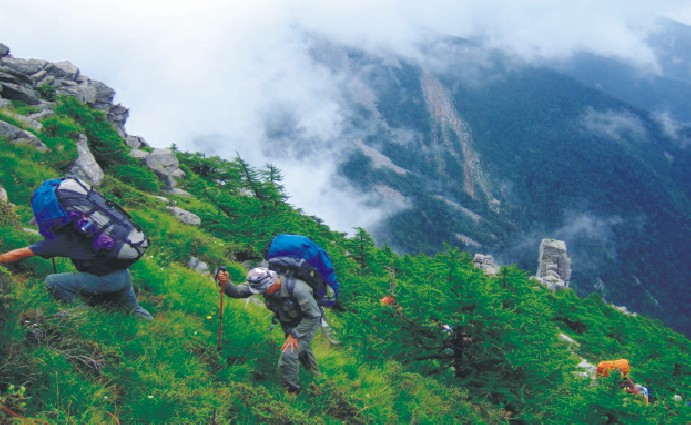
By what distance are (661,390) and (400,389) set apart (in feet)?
33.1

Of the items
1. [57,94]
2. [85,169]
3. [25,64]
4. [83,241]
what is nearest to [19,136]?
[85,169]

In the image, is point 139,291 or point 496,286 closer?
point 139,291

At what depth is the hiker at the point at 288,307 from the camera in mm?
→ 6062

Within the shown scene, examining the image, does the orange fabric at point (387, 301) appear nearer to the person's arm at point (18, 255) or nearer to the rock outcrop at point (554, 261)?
the person's arm at point (18, 255)

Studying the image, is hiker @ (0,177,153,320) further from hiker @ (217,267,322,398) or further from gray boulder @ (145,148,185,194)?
gray boulder @ (145,148,185,194)

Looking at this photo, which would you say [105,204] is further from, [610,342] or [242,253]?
[610,342]

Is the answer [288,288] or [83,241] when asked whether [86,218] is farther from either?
[288,288]

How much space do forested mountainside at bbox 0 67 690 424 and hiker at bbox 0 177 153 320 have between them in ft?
1.14

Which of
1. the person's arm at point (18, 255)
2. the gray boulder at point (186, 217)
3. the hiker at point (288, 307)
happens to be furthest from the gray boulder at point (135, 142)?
the hiker at point (288, 307)

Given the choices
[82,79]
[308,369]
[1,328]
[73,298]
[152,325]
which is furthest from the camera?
[82,79]

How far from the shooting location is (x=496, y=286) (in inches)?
419

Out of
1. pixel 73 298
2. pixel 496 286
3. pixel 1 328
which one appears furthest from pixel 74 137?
pixel 496 286

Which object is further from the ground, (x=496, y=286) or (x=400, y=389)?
(x=496, y=286)

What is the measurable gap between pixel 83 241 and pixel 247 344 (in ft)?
9.08
